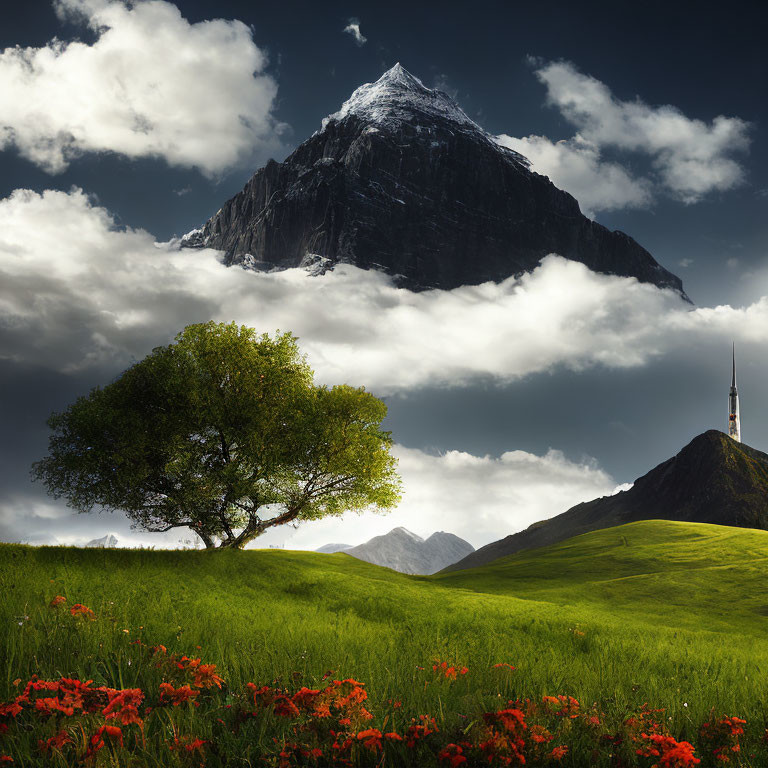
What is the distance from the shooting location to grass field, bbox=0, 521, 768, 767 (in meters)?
5.95

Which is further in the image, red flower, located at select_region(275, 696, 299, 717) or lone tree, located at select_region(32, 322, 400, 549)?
lone tree, located at select_region(32, 322, 400, 549)

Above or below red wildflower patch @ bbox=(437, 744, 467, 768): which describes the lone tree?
above

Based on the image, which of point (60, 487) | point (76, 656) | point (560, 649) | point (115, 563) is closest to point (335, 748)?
point (76, 656)

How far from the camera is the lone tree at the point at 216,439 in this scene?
35.3 metres

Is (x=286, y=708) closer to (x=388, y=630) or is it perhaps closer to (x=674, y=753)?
(x=674, y=753)

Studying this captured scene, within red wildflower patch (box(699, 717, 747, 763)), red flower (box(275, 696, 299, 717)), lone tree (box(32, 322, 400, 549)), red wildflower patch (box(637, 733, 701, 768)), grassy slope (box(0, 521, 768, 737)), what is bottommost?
grassy slope (box(0, 521, 768, 737))

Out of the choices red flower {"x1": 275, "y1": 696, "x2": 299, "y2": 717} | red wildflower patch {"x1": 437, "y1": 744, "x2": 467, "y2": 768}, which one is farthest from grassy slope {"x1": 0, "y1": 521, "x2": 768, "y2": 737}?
red flower {"x1": 275, "y1": 696, "x2": 299, "y2": 717}

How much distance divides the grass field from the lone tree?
610 cm

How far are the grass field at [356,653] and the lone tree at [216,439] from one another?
20.0 feet

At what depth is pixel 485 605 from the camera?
26516mm

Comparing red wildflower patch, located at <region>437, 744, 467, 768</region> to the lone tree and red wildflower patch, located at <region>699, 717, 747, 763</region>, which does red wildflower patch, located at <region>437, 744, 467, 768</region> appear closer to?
red wildflower patch, located at <region>699, 717, 747, 763</region>

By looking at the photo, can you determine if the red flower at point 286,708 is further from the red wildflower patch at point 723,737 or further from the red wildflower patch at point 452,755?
the red wildflower patch at point 723,737

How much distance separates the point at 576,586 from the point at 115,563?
38.1m

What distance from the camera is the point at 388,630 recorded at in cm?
1853
